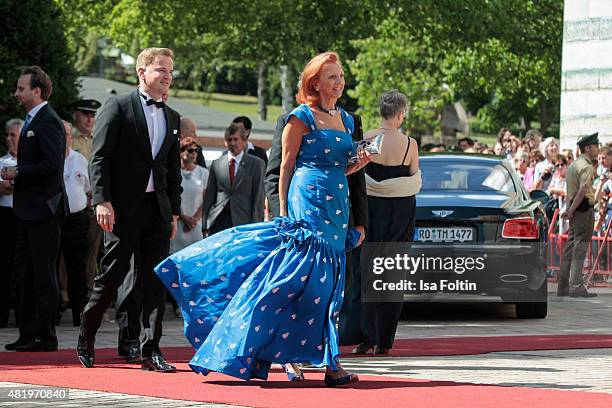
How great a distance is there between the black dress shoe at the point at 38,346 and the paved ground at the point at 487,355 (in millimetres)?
502

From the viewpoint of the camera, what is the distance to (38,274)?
1098 cm

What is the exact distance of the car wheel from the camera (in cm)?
1456

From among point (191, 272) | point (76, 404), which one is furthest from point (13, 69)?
point (76, 404)

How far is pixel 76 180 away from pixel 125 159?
3.79m

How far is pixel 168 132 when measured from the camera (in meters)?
9.82

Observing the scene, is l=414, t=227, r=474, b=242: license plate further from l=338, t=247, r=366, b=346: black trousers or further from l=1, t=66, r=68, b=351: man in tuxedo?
l=1, t=66, r=68, b=351: man in tuxedo

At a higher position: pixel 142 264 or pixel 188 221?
pixel 142 264

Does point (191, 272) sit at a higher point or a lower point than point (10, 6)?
lower

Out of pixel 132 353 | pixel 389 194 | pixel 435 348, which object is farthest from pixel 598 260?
pixel 132 353

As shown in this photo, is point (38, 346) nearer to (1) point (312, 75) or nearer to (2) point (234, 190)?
(1) point (312, 75)

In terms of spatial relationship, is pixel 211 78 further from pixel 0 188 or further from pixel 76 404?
pixel 76 404

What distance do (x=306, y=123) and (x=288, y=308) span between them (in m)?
1.12

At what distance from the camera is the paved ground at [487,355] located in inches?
362

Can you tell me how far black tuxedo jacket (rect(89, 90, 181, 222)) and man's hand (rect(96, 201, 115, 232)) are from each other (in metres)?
0.04
